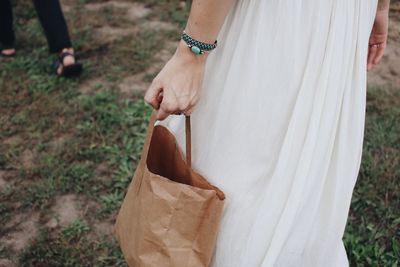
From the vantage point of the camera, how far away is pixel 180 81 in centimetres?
117

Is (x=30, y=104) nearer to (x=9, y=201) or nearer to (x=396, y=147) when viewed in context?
(x=9, y=201)

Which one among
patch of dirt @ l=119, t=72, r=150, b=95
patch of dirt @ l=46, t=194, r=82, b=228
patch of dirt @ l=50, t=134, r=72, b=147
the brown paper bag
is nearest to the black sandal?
patch of dirt @ l=119, t=72, r=150, b=95

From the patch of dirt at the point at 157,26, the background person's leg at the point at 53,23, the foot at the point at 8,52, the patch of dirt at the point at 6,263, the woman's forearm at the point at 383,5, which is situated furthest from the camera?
the patch of dirt at the point at 157,26

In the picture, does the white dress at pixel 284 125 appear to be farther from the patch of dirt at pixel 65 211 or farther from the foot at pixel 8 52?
the foot at pixel 8 52

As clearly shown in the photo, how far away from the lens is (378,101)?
3.14 metres

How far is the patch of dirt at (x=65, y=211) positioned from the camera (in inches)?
92.5

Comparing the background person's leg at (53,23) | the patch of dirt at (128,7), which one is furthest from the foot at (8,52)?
the patch of dirt at (128,7)

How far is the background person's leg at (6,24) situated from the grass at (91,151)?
12cm

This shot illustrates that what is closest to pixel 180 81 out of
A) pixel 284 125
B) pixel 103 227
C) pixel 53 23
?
pixel 284 125

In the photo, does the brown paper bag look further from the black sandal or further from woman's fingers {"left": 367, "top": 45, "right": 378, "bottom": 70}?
the black sandal

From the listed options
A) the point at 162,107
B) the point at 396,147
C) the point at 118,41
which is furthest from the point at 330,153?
the point at 118,41

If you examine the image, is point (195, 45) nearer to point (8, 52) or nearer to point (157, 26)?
point (8, 52)

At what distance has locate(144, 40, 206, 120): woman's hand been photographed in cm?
117

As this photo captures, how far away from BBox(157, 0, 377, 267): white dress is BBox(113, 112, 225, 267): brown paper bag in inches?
3.0
